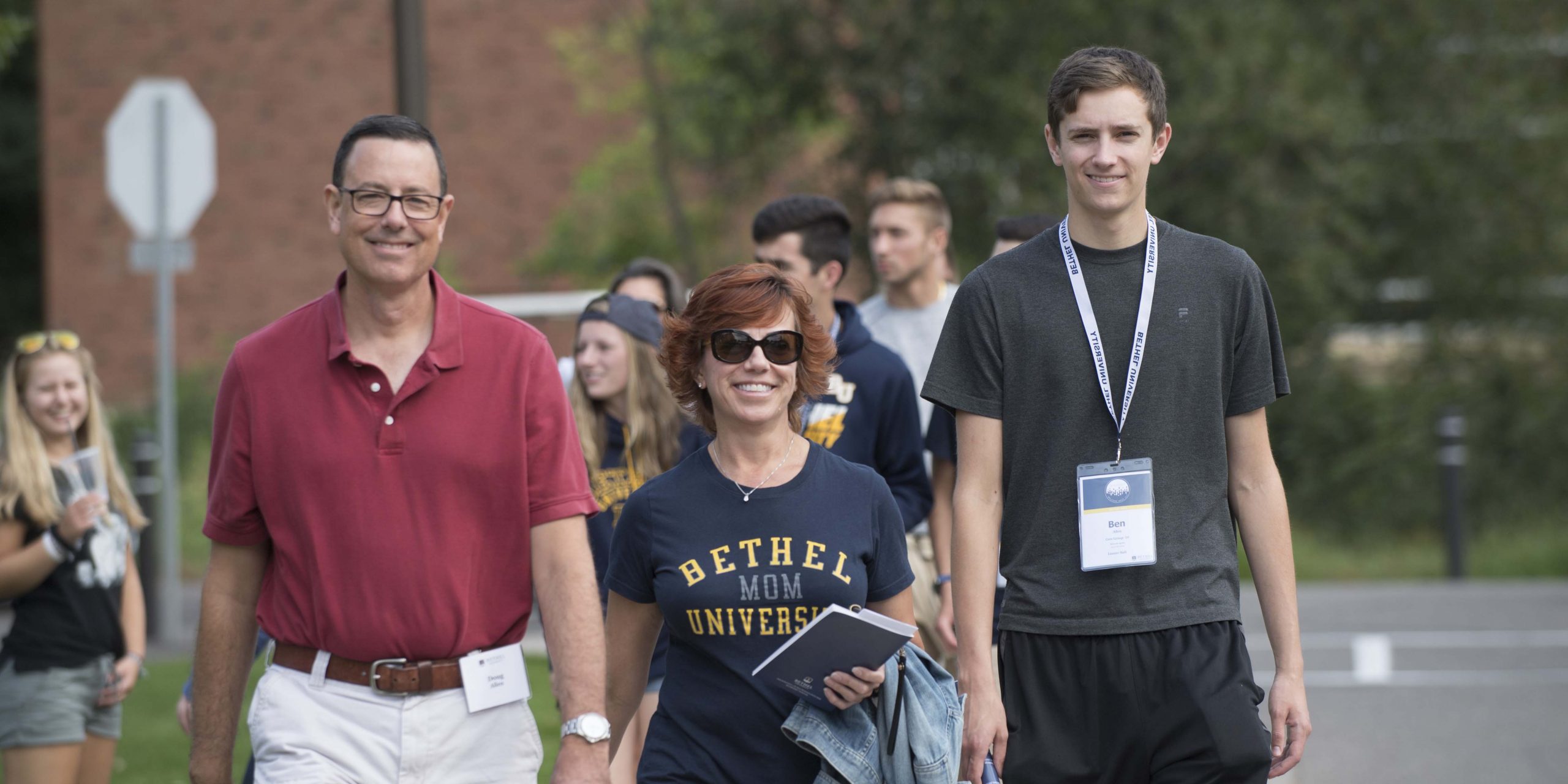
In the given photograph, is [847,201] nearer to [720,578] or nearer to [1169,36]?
[1169,36]

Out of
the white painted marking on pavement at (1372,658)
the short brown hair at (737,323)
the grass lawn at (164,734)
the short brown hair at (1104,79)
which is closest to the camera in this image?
the short brown hair at (1104,79)

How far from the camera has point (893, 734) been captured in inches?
151

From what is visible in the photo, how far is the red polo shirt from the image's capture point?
12.2 ft

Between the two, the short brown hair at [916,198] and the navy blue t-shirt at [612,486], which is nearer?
the navy blue t-shirt at [612,486]

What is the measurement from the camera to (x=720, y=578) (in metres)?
3.91

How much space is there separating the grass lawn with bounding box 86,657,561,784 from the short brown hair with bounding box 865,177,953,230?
8.25 ft

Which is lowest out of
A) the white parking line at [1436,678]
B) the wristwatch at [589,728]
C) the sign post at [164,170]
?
the white parking line at [1436,678]

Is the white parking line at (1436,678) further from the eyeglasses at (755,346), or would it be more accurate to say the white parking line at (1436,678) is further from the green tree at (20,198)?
the green tree at (20,198)

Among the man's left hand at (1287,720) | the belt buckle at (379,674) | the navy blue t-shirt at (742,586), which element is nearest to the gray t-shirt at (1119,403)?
the man's left hand at (1287,720)

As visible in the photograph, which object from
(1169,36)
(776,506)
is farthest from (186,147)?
(776,506)

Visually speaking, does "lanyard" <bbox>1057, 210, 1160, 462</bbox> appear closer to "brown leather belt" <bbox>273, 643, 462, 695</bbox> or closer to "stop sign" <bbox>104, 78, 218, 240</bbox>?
"brown leather belt" <bbox>273, 643, 462, 695</bbox>

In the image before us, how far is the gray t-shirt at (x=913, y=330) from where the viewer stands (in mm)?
6711

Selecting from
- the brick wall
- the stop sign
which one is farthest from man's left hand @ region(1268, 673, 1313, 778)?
the brick wall

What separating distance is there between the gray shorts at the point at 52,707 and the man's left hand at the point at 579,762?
3023mm
